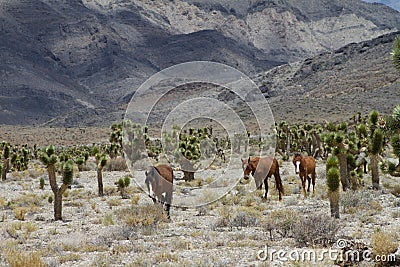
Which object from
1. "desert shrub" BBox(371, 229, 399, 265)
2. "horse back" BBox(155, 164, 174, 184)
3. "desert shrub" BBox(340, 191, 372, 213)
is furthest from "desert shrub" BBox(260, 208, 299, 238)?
"horse back" BBox(155, 164, 174, 184)

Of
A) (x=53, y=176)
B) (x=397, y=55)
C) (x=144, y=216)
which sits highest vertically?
(x=397, y=55)

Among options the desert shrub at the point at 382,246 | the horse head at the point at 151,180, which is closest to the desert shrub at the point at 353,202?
the desert shrub at the point at 382,246

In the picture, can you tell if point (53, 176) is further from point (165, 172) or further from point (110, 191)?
point (110, 191)

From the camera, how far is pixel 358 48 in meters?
141

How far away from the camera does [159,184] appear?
13477mm

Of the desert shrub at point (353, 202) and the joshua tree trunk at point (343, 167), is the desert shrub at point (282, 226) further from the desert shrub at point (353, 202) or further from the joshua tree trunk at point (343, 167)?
the joshua tree trunk at point (343, 167)

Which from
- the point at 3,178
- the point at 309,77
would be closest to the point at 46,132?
the point at 309,77

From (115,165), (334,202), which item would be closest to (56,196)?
(334,202)

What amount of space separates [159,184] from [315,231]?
16.7 feet

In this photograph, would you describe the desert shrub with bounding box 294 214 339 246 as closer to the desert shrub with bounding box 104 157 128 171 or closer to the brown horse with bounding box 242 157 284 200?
the brown horse with bounding box 242 157 284 200

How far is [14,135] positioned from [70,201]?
297 ft

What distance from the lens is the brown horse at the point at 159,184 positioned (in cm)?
1314

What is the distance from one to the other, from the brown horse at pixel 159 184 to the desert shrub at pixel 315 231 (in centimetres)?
455

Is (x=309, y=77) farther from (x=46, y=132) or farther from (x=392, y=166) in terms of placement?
(x=392, y=166)
